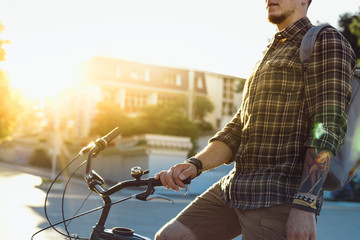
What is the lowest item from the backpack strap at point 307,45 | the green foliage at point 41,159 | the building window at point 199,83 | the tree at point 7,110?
the green foliage at point 41,159

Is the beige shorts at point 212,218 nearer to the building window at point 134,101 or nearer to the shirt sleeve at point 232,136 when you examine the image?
the shirt sleeve at point 232,136

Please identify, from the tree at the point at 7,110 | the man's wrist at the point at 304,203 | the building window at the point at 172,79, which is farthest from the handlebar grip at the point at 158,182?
the building window at the point at 172,79

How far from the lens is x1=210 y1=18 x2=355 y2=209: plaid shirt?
1854 millimetres

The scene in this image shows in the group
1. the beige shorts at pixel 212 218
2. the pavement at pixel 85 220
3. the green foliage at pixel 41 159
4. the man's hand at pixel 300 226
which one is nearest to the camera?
the man's hand at pixel 300 226

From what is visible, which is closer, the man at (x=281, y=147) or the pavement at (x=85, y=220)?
the man at (x=281, y=147)

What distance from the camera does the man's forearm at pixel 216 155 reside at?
225cm

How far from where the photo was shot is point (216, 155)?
7.46 ft

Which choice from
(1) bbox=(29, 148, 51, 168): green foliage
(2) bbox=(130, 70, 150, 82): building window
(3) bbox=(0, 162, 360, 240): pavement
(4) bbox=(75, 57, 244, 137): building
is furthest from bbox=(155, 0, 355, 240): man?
(2) bbox=(130, 70, 150, 82): building window

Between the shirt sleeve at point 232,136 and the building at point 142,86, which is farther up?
the building at point 142,86

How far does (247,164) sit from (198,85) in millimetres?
50020

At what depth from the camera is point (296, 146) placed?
1923mm

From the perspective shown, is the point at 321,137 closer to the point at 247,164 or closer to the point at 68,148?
the point at 247,164

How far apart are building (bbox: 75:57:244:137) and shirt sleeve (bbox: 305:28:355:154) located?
151ft

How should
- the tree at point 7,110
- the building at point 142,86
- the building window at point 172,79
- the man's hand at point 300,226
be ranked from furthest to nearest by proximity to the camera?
the building window at point 172,79
the building at point 142,86
the tree at point 7,110
the man's hand at point 300,226
